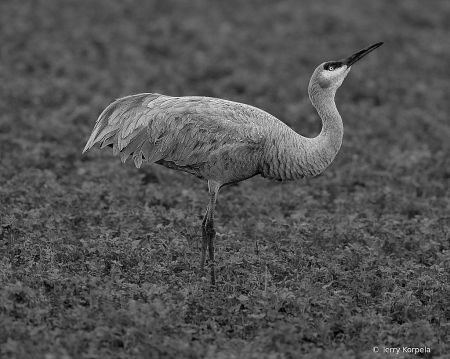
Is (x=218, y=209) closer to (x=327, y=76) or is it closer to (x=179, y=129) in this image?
(x=179, y=129)

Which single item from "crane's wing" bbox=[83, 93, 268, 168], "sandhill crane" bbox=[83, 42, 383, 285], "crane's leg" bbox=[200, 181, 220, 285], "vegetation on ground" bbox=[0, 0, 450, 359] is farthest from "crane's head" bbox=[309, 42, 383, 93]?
"vegetation on ground" bbox=[0, 0, 450, 359]

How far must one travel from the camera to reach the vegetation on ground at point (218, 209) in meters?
6.34

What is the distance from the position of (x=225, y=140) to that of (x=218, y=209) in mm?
1865

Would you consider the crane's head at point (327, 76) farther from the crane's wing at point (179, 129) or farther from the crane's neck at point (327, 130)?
the crane's wing at point (179, 129)

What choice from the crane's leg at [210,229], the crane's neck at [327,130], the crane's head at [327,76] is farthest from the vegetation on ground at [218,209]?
the crane's head at [327,76]

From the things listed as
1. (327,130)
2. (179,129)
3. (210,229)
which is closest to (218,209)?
(210,229)

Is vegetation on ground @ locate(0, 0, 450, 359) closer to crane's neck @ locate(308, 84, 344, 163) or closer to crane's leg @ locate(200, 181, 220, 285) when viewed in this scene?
crane's leg @ locate(200, 181, 220, 285)

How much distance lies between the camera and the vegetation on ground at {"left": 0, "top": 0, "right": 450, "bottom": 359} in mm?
6340

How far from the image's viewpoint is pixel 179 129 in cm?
774

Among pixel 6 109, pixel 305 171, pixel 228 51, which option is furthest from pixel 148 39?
pixel 305 171

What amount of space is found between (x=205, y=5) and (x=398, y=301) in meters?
12.8

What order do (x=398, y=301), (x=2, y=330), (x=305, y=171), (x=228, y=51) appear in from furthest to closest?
(x=228, y=51) → (x=305, y=171) → (x=398, y=301) → (x=2, y=330)

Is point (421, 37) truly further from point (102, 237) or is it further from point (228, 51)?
point (102, 237)

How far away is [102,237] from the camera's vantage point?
7.87 metres
